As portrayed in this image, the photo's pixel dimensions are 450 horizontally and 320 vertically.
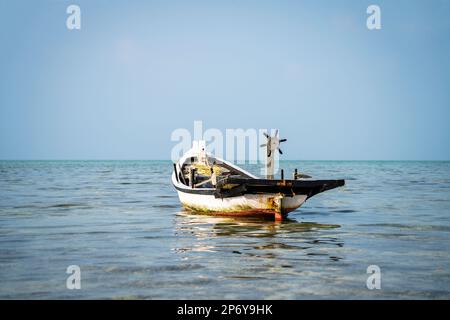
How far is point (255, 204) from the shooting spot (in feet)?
70.6

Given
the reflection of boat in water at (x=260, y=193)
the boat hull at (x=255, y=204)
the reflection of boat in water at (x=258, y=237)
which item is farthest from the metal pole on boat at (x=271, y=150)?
the reflection of boat in water at (x=258, y=237)

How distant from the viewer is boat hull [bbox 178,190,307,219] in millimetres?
21234

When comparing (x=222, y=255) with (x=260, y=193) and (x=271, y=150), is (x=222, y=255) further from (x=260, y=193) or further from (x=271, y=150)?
(x=271, y=150)

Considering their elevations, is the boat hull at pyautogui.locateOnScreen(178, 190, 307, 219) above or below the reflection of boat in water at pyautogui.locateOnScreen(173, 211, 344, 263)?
above

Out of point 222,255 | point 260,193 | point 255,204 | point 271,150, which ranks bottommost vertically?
point 222,255

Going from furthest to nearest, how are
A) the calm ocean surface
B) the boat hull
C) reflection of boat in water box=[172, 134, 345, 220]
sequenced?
1. the boat hull
2. reflection of boat in water box=[172, 134, 345, 220]
3. the calm ocean surface

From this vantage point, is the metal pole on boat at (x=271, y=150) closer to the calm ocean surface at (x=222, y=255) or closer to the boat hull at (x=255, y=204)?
the boat hull at (x=255, y=204)

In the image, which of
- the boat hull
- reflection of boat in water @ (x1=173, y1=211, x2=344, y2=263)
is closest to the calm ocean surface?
reflection of boat in water @ (x1=173, y1=211, x2=344, y2=263)

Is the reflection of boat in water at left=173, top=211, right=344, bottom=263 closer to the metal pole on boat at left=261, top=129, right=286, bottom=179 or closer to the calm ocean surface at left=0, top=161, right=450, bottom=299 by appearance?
the calm ocean surface at left=0, top=161, right=450, bottom=299

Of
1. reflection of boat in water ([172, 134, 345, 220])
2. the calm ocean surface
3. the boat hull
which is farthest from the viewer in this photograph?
the boat hull

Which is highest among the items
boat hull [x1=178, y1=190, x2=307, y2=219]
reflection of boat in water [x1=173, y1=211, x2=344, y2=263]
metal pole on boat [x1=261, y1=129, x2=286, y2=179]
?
metal pole on boat [x1=261, y1=129, x2=286, y2=179]

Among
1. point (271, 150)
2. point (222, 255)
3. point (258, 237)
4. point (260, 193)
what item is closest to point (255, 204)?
point (260, 193)

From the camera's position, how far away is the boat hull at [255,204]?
21234 millimetres

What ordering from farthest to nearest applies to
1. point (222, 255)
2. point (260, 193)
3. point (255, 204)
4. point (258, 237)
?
point (255, 204) → point (260, 193) → point (258, 237) → point (222, 255)
